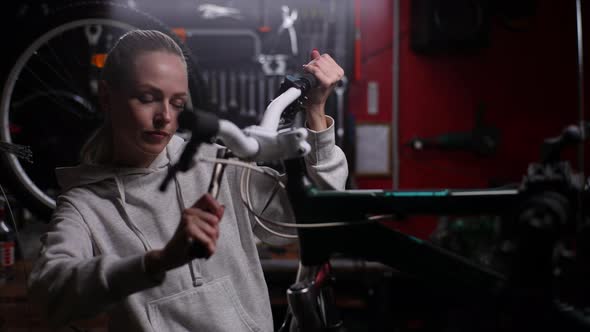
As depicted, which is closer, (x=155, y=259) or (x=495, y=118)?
(x=155, y=259)

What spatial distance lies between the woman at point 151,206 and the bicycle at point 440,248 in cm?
10

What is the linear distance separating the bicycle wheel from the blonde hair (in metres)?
0.26

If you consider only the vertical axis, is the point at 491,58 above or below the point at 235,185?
above

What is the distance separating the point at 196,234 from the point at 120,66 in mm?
337

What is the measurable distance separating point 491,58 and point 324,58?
6.34ft

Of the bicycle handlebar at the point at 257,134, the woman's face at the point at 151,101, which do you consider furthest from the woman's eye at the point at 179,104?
the bicycle handlebar at the point at 257,134

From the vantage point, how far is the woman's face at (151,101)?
0.63 m

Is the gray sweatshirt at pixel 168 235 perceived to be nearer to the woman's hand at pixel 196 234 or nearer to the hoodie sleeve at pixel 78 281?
the hoodie sleeve at pixel 78 281

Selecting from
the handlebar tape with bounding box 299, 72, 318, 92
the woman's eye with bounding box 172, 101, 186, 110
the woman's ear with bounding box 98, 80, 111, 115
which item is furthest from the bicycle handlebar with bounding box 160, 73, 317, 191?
the woman's ear with bounding box 98, 80, 111, 115

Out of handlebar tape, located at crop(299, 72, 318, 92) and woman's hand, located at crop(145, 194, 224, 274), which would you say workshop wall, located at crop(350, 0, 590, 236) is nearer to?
handlebar tape, located at crop(299, 72, 318, 92)

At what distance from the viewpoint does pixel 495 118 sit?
93.6 inches

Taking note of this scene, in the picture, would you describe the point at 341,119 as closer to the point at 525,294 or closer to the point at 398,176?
the point at 398,176

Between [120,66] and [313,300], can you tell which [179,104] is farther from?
[313,300]

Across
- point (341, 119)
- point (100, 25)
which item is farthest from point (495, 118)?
point (100, 25)
